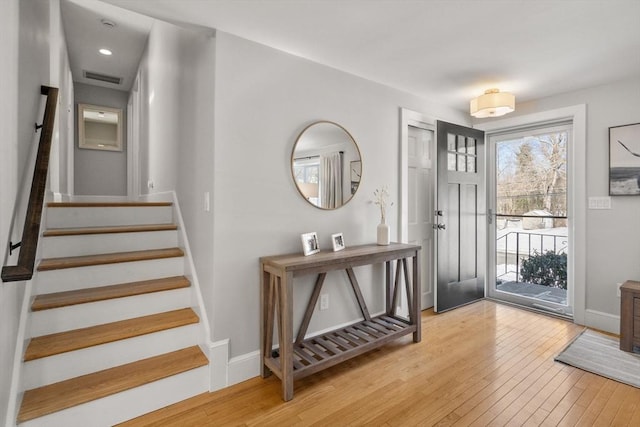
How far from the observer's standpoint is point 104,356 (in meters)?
1.84

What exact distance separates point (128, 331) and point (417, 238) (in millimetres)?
2814

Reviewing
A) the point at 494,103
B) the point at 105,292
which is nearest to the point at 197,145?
the point at 105,292

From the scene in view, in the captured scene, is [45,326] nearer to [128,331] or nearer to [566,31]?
[128,331]

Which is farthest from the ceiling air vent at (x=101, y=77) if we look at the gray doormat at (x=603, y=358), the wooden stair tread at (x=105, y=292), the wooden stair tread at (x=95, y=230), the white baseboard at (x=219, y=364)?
the gray doormat at (x=603, y=358)

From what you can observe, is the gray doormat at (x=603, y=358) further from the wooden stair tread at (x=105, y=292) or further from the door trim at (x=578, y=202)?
the wooden stair tread at (x=105, y=292)

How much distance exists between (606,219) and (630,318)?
943mm

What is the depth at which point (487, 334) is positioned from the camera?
2.85m

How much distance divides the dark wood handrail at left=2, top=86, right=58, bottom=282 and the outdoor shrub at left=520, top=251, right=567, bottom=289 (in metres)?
4.52

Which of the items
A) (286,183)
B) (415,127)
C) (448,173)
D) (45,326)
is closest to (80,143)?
(45,326)

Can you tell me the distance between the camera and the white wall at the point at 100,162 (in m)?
5.07

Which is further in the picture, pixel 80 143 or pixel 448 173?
pixel 80 143

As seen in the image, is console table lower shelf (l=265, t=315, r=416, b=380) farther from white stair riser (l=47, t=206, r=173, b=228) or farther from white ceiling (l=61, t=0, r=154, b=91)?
white ceiling (l=61, t=0, r=154, b=91)

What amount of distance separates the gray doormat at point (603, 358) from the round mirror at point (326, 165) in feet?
7.07

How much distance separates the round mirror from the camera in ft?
7.80
